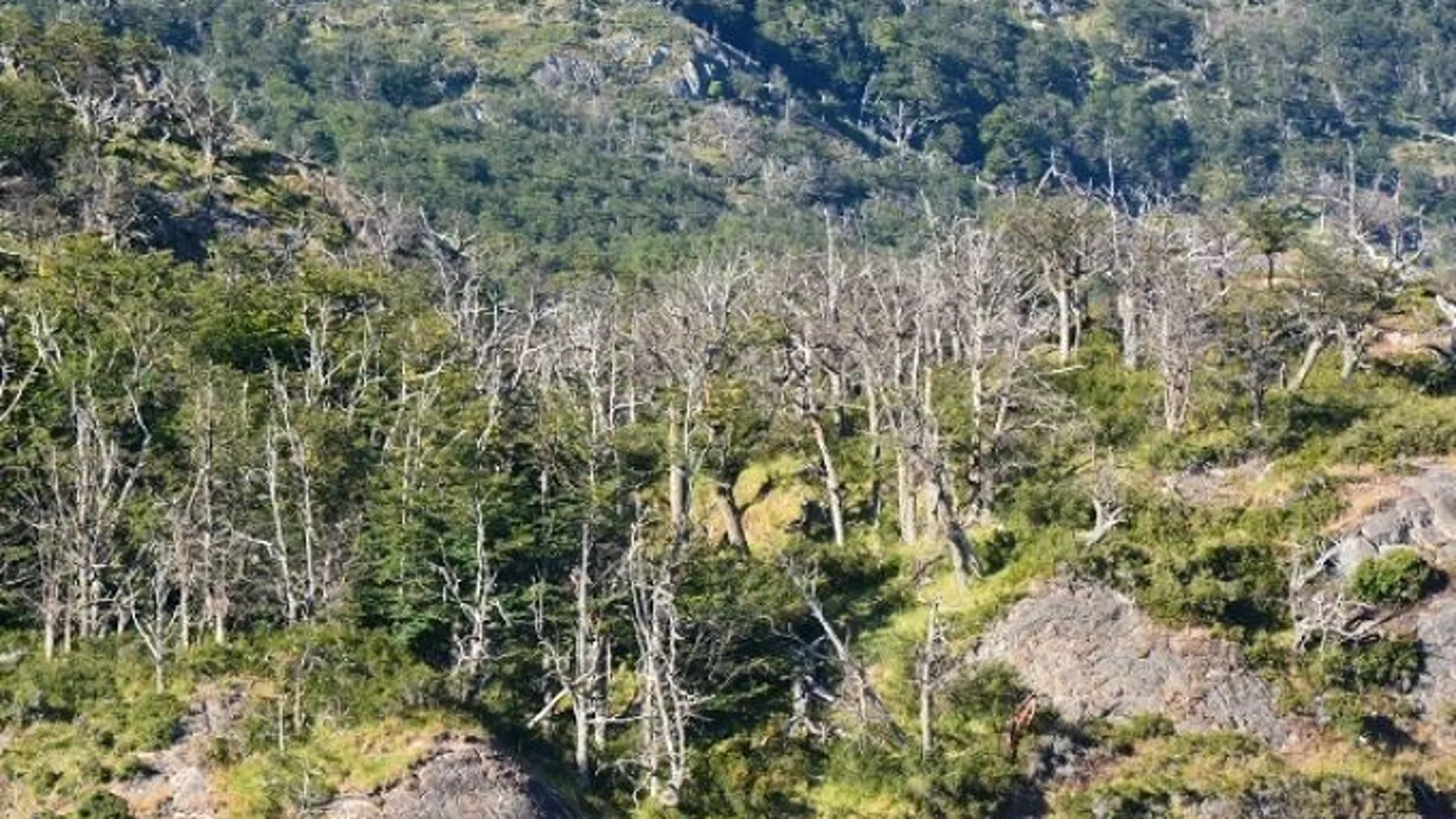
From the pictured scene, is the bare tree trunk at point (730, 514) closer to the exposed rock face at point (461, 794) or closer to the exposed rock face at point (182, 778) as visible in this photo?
the exposed rock face at point (461, 794)

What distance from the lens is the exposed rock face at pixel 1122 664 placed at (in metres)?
42.6

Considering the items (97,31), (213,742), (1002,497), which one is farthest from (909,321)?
(97,31)

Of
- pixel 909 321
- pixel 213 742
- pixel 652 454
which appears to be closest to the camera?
pixel 213 742

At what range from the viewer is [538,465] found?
50.7 metres

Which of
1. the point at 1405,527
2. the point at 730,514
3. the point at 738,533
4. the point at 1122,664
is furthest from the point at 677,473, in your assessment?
the point at 1405,527

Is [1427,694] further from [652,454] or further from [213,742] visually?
[213,742]

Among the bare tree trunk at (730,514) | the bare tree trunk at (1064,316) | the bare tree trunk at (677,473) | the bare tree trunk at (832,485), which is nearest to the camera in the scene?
the bare tree trunk at (677,473)

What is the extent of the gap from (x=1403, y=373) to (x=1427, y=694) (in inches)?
770

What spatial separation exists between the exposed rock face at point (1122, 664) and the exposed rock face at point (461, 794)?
13.5 metres

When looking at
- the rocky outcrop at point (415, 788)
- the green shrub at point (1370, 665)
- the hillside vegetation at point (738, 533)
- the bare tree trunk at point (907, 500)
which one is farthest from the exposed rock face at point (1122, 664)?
the rocky outcrop at point (415, 788)

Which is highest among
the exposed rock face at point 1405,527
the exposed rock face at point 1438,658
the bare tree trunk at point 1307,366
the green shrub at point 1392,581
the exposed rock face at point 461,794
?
the bare tree trunk at point 1307,366

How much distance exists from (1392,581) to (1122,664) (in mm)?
7321

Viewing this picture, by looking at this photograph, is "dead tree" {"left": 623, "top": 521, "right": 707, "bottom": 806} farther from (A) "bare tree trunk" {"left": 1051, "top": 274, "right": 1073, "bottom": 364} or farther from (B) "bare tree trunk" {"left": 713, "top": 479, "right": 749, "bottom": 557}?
(A) "bare tree trunk" {"left": 1051, "top": 274, "right": 1073, "bottom": 364}

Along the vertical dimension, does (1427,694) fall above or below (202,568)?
below
